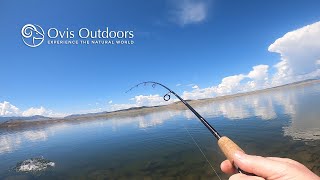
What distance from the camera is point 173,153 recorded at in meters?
22.6

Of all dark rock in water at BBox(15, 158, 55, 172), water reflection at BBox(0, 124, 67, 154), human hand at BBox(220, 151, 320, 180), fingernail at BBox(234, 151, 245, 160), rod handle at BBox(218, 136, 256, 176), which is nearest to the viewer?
human hand at BBox(220, 151, 320, 180)

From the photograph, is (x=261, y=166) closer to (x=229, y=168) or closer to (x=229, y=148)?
(x=229, y=168)

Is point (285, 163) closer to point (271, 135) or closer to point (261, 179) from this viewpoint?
point (261, 179)

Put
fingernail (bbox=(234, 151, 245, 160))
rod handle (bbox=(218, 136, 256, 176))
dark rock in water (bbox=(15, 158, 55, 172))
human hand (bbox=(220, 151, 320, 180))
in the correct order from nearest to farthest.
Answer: human hand (bbox=(220, 151, 320, 180))
fingernail (bbox=(234, 151, 245, 160))
rod handle (bbox=(218, 136, 256, 176))
dark rock in water (bbox=(15, 158, 55, 172))

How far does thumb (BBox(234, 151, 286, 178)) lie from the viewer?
2164 mm

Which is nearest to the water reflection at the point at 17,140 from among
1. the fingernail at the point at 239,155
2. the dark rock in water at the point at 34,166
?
the dark rock in water at the point at 34,166

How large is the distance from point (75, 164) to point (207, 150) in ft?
42.6

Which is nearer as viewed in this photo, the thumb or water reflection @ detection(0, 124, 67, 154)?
the thumb

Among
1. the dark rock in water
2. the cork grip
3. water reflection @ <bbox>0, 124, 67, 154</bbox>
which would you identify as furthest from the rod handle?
water reflection @ <bbox>0, 124, 67, 154</bbox>

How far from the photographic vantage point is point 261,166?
221 cm

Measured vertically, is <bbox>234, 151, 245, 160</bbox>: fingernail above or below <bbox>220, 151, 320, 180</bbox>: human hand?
above

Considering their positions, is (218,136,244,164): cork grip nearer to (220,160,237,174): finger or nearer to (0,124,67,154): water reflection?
(220,160,237,174): finger

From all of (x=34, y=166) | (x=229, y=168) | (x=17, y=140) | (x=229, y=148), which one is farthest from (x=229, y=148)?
(x=17, y=140)

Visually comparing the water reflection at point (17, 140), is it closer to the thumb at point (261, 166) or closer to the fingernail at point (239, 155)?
the fingernail at point (239, 155)
